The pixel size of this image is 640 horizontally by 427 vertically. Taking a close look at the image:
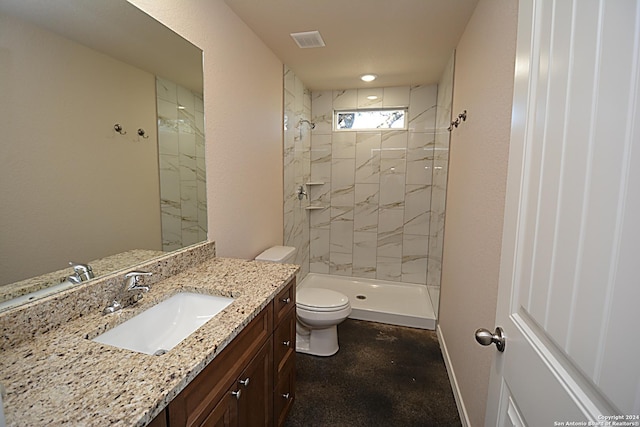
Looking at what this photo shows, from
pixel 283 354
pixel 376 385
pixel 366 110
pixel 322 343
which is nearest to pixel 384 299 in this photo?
pixel 322 343

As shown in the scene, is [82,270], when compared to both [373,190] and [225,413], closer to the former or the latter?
[225,413]

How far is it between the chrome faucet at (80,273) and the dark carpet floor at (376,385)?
1.31 metres

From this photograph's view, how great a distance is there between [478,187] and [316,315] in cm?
140

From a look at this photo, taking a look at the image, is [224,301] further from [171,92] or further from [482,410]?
[482,410]

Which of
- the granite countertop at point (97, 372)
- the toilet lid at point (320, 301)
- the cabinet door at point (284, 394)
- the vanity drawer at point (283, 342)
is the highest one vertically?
the granite countertop at point (97, 372)

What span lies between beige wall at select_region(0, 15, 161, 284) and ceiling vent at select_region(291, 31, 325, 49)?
1.23 meters

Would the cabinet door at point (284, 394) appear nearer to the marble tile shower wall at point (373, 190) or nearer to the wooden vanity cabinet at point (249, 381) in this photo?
the wooden vanity cabinet at point (249, 381)

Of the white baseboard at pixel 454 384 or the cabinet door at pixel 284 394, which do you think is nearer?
the cabinet door at pixel 284 394

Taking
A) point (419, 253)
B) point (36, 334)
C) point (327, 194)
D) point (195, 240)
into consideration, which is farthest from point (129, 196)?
point (419, 253)

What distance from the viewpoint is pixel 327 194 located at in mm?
3688

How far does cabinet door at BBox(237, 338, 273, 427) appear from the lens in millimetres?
1068

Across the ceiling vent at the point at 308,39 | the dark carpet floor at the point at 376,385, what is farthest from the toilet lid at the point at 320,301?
the ceiling vent at the point at 308,39

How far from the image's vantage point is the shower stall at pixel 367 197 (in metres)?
3.20

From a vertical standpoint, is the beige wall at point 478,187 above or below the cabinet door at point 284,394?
above
